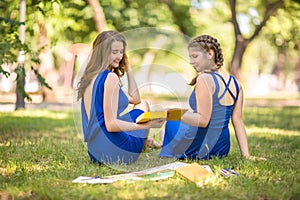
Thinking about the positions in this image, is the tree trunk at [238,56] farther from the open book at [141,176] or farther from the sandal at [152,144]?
the open book at [141,176]

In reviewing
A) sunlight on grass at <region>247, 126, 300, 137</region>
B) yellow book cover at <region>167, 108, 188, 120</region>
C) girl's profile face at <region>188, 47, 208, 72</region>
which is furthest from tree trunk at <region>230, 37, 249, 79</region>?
yellow book cover at <region>167, 108, 188, 120</region>

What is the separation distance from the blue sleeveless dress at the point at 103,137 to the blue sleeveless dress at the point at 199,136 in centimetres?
37

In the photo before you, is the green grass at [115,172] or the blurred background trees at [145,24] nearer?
the green grass at [115,172]

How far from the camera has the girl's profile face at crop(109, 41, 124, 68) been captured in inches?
191

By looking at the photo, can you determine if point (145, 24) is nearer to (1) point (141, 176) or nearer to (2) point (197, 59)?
(2) point (197, 59)

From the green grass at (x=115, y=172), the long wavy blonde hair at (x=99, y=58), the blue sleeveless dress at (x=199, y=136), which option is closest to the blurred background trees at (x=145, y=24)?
the green grass at (x=115, y=172)

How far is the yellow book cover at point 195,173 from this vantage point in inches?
156

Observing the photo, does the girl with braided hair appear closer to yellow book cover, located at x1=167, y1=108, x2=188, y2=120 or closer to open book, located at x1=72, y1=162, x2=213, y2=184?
yellow book cover, located at x1=167, y1=108, x2=188, y2=120

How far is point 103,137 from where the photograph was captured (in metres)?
4.84

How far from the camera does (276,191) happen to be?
3699mm

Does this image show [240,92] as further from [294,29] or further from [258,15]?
[258,15]

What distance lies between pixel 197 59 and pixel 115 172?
1.34 metres

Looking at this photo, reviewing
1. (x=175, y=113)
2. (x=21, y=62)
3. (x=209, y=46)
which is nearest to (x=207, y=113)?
(x=175, y=113)

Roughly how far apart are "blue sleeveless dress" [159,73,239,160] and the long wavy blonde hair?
2.71 ft
